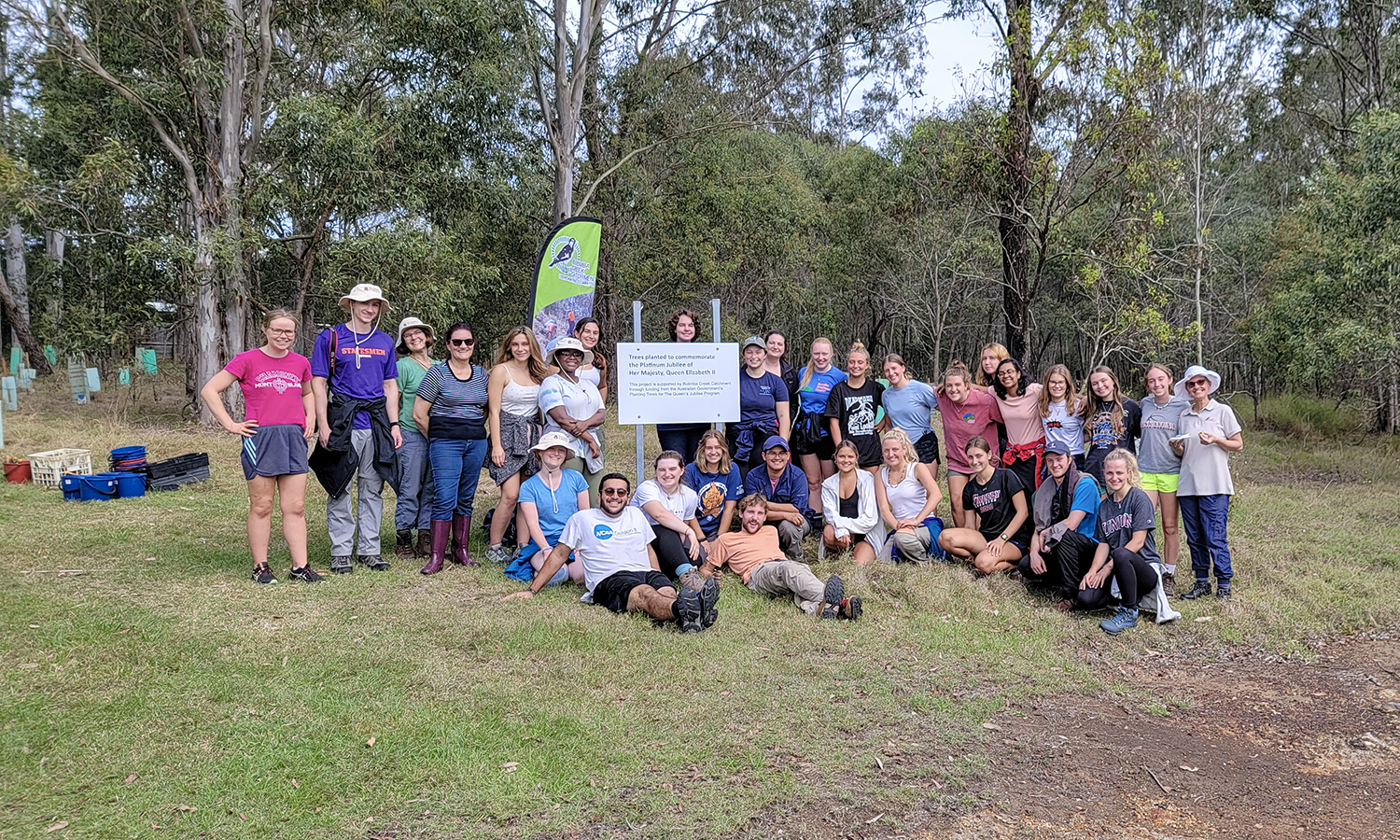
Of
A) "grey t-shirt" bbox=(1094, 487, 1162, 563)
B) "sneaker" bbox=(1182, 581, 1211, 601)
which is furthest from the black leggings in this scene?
"sneaker" bbox=(1182, 581, 1211, 601)

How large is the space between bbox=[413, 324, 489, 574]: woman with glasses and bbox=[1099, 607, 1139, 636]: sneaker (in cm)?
441

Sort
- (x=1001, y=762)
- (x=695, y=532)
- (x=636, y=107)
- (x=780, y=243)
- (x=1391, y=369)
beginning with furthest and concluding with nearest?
(x=780, y=243) → (x=636, y=107) → (x=1391, y=369) → (x=695, y=532) → (x=1001, y=762)

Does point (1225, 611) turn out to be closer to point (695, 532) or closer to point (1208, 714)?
point (1208, 714)

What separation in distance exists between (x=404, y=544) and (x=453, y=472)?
0.86 metres

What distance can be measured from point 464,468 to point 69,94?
15127 millimetres

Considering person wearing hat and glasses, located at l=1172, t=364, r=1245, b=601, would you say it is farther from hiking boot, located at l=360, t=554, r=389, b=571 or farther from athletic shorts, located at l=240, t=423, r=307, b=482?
athletic shorts, located at l=240, t=423, r=307, b=482

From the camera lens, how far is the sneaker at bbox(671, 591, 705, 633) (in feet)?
17.2

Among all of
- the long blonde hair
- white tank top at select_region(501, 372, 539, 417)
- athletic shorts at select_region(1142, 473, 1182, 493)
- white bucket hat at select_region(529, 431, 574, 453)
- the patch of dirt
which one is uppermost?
white tank top at select_region(501, 372, 539, 417)

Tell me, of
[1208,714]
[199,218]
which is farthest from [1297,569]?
[199,218]

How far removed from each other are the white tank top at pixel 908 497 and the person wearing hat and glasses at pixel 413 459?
352 cm

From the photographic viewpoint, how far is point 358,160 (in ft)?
48.5

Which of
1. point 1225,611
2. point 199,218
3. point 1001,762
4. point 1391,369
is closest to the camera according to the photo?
point 1001,762

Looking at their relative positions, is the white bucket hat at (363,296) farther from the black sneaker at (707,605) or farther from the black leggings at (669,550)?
the black sneaker at (707,605)

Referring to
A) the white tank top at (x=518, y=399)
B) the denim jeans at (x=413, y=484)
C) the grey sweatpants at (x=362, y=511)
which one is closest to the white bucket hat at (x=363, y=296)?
the grey sweatpants at (x=362, y=511)
